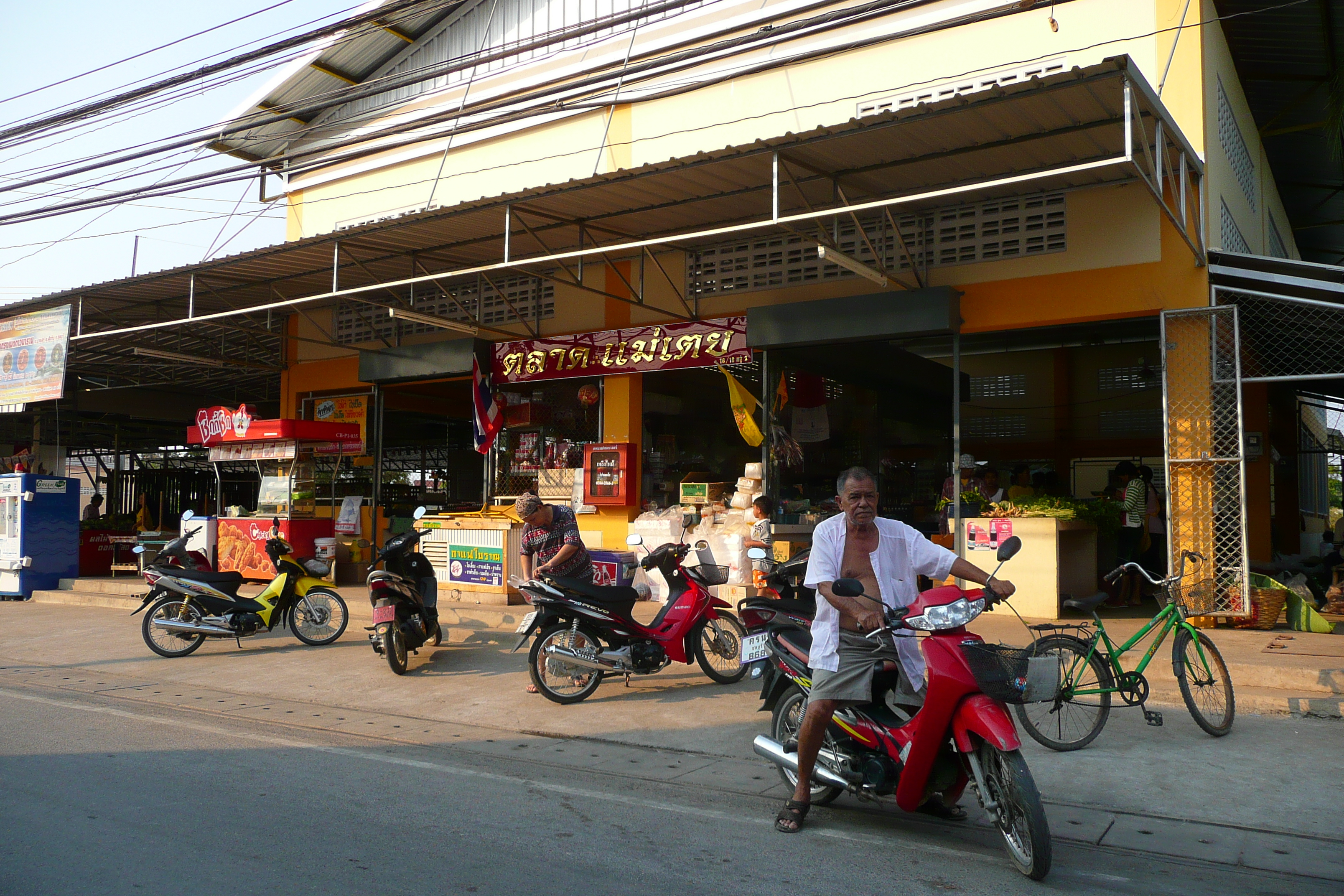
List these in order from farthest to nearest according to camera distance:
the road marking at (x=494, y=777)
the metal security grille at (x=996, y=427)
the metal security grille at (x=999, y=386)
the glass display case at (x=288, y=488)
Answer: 1. the metal security grille at (x=996, y=427)
2. the metal security grille at (x=999, y=386)
3. the glass display case at (x=288, y=488)
4. the road marking at (x=494, y=777)

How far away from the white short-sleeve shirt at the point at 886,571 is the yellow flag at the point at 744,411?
24.1 ft

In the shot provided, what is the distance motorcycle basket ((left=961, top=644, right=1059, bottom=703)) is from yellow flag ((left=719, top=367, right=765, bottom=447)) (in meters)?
7.90

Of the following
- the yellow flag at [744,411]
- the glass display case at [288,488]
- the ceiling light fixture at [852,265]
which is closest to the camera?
the ceiling light fixture at [852,265]

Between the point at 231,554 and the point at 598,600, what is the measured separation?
30.4 ft

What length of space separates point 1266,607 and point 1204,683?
12.5ft

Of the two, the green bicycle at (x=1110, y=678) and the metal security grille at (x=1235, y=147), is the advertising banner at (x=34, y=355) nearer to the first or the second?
the green bicycle at (x=1110, y=678)

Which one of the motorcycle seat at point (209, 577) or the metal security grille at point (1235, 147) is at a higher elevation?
the metal security grille at point (1235, 147)

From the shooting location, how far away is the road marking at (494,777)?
4586 mm

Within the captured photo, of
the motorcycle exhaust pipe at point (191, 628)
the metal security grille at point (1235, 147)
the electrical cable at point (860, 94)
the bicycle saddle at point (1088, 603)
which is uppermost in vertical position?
the electrical cable at point (860, 94)

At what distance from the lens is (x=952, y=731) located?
4148mm

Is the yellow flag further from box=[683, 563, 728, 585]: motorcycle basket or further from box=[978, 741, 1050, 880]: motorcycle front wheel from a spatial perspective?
box=[978, 741, 1050, 880]: motorcycle front wheel

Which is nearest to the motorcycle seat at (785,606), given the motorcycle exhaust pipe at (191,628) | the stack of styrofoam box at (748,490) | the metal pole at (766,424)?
the stack of styrofoam box at (748,490)

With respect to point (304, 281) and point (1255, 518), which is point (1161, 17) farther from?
point (304, 281)

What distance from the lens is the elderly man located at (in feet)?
14.6
